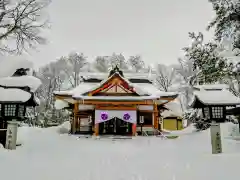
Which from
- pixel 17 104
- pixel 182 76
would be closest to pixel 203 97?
pixel 17 104

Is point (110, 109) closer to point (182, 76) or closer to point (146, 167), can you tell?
point (146, 167)

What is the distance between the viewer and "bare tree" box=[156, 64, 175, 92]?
4341 cm

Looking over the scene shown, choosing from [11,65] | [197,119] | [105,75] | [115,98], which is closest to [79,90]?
[115,98]

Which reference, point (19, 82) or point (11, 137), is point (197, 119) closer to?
point (19, 82)

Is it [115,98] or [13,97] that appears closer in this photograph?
[13,97]

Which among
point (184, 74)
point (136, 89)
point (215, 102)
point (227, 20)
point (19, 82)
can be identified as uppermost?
point (184, 74)

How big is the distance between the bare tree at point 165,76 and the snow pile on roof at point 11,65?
3379 cm

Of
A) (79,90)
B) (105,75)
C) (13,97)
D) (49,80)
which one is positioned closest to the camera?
(13,97)

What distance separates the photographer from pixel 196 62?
16172 millimetres

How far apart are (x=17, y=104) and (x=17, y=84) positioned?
85cm

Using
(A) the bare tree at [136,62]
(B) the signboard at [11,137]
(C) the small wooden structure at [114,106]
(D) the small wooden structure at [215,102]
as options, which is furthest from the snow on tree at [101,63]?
(D) the small wooden structure at [215,102]

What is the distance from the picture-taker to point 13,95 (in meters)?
10.0

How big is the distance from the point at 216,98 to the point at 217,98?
0.12 ft

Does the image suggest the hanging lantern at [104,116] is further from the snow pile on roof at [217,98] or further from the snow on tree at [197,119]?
the snow pile on roof at [217,98]
